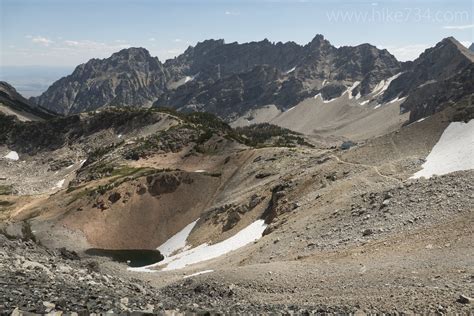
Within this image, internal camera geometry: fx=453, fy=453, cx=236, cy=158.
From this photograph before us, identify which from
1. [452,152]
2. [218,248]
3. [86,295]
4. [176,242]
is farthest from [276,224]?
[86,295]

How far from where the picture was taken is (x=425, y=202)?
38.3 meters

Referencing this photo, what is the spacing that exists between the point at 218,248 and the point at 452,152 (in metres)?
29.8

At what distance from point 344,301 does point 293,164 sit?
186 ft

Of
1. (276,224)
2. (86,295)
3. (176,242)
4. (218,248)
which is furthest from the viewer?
(176,242)

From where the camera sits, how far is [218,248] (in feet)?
189

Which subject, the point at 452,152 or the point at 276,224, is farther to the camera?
the point at 276,224

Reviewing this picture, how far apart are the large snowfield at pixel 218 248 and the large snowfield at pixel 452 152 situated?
20617 mm

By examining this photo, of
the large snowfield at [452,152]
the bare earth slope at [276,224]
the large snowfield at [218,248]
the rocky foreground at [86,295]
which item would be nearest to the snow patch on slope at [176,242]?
the bare earth slope at [276,224]

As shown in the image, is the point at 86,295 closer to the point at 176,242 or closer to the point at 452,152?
the point at 452,152

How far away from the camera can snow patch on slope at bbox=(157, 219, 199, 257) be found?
73.3 meters

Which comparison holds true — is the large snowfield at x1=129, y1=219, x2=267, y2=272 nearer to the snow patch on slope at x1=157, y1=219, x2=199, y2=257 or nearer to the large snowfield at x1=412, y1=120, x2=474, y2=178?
the snow patch on slope at x1=157, y1=219, x2=199, y2=257

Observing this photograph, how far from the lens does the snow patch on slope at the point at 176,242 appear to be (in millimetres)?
73312

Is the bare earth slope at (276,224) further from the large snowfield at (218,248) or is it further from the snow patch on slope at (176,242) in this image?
the snow patch on slope at (176,242)

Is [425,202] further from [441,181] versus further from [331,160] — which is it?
[331,160]
